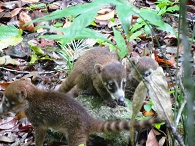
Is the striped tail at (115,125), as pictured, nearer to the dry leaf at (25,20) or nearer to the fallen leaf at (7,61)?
the fallen leaf at (7,61)

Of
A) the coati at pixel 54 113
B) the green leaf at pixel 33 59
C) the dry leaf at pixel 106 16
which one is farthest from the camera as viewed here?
the dry leaf at pixel 106 16

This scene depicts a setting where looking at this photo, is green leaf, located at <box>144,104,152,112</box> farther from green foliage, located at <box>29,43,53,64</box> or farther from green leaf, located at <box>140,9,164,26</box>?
green foliage, located at <box>29,43,53,64</box>

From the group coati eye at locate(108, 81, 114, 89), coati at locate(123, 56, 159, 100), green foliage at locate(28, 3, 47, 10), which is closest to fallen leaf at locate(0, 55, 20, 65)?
green foliage at locate(28, 3, 47, 10)

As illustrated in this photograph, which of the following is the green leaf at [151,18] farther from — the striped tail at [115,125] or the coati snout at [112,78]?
the coati snout at [112,78]

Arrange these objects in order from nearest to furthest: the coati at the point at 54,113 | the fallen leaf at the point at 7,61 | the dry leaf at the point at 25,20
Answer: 1. the coati at the point at 54,113
2. the fallen leaf at the point at 7,61
3. the dry leaf at the point at 25,20

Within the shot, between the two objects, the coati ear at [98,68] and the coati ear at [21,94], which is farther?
the coati ear at [98,68]

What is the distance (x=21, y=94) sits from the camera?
4445 mm

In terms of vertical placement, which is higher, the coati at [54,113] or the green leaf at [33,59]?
the coati at [54,113]

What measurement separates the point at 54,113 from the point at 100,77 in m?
0.90

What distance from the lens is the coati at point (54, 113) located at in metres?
4.14

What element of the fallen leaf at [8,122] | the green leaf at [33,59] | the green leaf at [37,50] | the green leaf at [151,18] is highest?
the green leaf at [151,18]

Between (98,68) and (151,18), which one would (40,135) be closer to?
(98,68)

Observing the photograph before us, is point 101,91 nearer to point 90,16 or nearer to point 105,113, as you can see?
point 105,113

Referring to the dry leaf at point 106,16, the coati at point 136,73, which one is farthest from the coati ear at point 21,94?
the dry leaf at point 106,16
